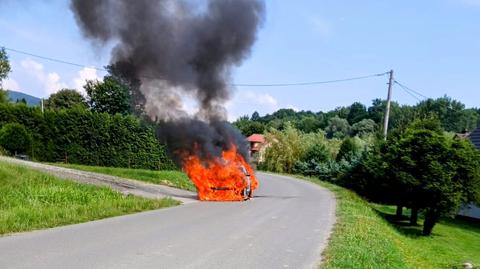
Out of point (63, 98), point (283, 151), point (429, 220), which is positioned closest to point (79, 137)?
point (429, 220)

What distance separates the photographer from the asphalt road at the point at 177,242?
757 cm

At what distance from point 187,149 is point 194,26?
16.2ft

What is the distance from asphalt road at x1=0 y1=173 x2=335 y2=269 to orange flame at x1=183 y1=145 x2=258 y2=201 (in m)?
4.33

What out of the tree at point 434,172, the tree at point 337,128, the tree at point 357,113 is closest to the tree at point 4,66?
the tree at point 434,172

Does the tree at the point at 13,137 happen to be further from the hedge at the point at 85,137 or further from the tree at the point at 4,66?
the tree at the point at 4,66

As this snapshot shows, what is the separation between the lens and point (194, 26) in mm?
18516

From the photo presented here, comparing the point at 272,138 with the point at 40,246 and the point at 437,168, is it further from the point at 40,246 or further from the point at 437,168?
the point at 40,246

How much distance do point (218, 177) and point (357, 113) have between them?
10811 cm

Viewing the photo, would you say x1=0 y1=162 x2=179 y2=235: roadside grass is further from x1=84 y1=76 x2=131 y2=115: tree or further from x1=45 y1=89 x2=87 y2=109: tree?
x1=45 y1=89 x2=87 y2=109: tree

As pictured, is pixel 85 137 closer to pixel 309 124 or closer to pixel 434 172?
pixel 434 172

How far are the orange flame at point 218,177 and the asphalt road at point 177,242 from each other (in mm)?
4329

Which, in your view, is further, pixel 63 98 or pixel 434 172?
pixel 63 98

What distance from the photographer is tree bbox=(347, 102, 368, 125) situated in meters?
119

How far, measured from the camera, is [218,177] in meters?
19.4
